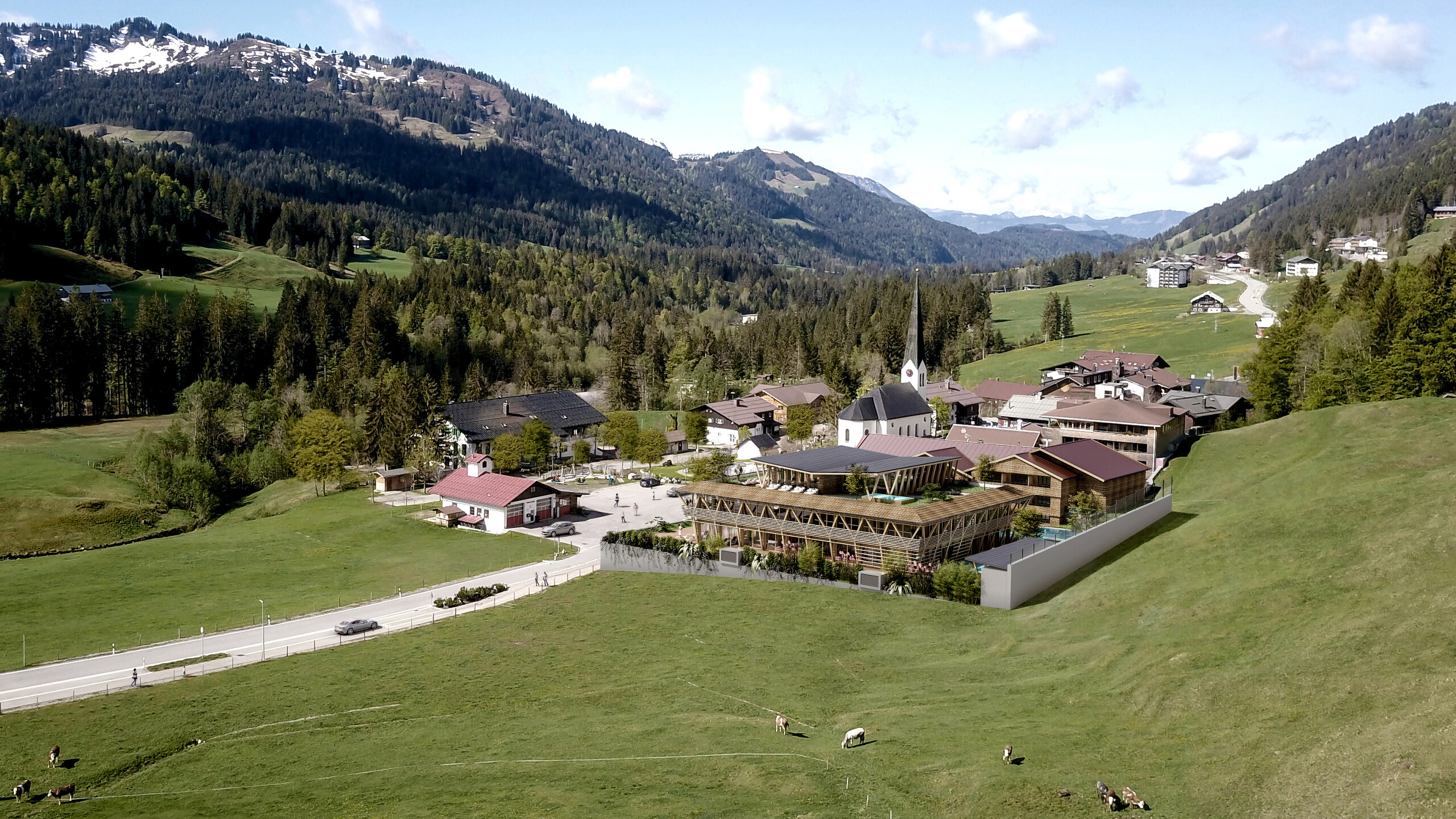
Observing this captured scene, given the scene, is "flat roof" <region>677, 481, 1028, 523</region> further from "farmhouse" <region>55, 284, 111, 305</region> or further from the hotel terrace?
"farmhouse" <region>55, 284, 111, 305</region>

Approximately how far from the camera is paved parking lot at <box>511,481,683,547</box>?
60.2m

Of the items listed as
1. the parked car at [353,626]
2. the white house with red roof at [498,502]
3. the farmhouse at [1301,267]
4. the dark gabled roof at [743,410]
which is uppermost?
the farmhouse at [1301,267]

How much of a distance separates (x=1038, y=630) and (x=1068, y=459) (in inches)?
769

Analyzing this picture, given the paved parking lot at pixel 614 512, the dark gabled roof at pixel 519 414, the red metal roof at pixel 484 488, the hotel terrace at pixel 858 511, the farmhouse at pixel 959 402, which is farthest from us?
the farmhouse at pixel 959 402

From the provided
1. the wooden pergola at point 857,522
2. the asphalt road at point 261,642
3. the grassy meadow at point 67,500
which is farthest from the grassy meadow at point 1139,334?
the grassy meadow at point 67,500

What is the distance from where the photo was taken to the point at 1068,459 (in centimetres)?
5128

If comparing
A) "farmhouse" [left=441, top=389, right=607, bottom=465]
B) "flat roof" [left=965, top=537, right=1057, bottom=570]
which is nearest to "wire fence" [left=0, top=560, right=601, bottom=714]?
"flat roof" [left=965, top=537, right=1057, bottom=570]

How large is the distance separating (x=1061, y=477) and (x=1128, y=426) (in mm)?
15116

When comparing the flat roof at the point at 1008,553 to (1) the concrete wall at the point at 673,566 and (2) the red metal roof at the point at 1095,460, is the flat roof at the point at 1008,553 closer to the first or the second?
(1) the concrete wall at the point at 673,566

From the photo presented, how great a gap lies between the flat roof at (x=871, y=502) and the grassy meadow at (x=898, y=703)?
177 inches

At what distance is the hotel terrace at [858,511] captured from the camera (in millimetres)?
43812

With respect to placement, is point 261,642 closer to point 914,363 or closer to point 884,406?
point 884,406

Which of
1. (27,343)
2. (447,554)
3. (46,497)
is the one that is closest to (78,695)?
(447,554)

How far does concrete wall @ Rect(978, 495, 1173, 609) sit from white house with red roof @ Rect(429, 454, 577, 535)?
34.1 meters
